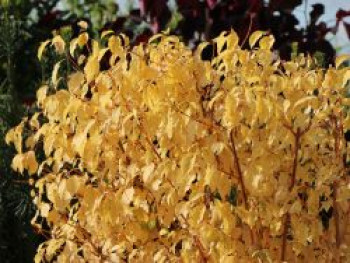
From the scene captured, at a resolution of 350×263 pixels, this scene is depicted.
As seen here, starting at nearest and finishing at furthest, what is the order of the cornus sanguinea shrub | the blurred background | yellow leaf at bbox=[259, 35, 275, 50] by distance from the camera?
the cornus sanguinea shrub < yellow leaf at bbox=[259, 35, 275, 50] < the blurred background

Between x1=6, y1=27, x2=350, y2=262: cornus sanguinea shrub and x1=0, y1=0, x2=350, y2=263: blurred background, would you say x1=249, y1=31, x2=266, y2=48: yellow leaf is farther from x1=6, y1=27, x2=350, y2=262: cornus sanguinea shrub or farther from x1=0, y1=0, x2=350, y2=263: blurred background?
x1=0, y1=0, x2=350, y2=263: blurred background

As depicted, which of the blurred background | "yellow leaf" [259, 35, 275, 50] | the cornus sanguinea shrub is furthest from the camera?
the blurred background

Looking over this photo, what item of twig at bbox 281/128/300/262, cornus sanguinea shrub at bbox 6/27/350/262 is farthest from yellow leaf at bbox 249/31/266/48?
twig at bbox 281/128/300/262

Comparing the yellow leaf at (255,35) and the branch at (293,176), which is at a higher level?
the yellow leaf at (255,35)

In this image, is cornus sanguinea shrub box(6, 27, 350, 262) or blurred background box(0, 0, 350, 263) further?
blurred background box(0, 0, 350, 263)

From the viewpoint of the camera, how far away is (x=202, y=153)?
299cm

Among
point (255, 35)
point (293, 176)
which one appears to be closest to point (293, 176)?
point (293, 176)

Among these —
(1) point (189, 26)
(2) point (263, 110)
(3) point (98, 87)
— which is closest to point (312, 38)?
(1) point (189, 26)

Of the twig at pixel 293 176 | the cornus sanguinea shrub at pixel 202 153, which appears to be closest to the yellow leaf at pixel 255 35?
the cornus sanguinea shrub at pixel 202 153

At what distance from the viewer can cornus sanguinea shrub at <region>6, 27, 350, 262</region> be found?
9.88 feet

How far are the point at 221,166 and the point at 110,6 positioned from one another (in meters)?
3.74

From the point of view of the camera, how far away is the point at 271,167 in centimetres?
306

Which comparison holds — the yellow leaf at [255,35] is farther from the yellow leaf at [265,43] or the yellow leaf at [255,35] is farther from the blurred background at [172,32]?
the blurred background at [172,32]

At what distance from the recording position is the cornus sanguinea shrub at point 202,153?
9.88 ft
